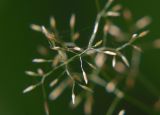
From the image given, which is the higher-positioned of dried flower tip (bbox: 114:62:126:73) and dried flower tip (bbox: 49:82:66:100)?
dried flower tip (bbox: 49:82:66:100)

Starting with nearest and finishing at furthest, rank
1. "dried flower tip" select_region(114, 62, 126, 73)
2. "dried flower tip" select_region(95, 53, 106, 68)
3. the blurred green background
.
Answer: "dried flower tip" select_region(95, 53, 106, 68), "dried flower tip" select_region(114, 62, 126, 73), the blurred green background

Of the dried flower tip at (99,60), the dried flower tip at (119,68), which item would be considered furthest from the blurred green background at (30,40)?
the dried flower tip at (99,60)

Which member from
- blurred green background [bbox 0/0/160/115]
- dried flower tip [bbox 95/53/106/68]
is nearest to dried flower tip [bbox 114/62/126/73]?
dried flower tip [bbox 95/53/106/68]

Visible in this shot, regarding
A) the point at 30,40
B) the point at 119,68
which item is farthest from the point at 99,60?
the point at 30,40

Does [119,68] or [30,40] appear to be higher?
[30,40]

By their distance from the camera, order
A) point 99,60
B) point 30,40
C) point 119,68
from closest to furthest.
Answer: point 99,60
point 119,68
point 30,40

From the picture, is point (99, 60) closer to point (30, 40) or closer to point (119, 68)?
point (119, 68)

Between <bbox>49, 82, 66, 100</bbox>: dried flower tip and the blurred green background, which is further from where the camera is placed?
the blurred green background

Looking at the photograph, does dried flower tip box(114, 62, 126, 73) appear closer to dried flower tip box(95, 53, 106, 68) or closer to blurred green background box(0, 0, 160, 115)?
dried flower tip box(95, 53, 106, 68)

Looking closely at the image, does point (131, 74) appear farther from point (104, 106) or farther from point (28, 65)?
point (28, 65)

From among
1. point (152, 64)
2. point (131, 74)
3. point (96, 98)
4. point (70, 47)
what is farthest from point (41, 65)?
point (70, 47)
